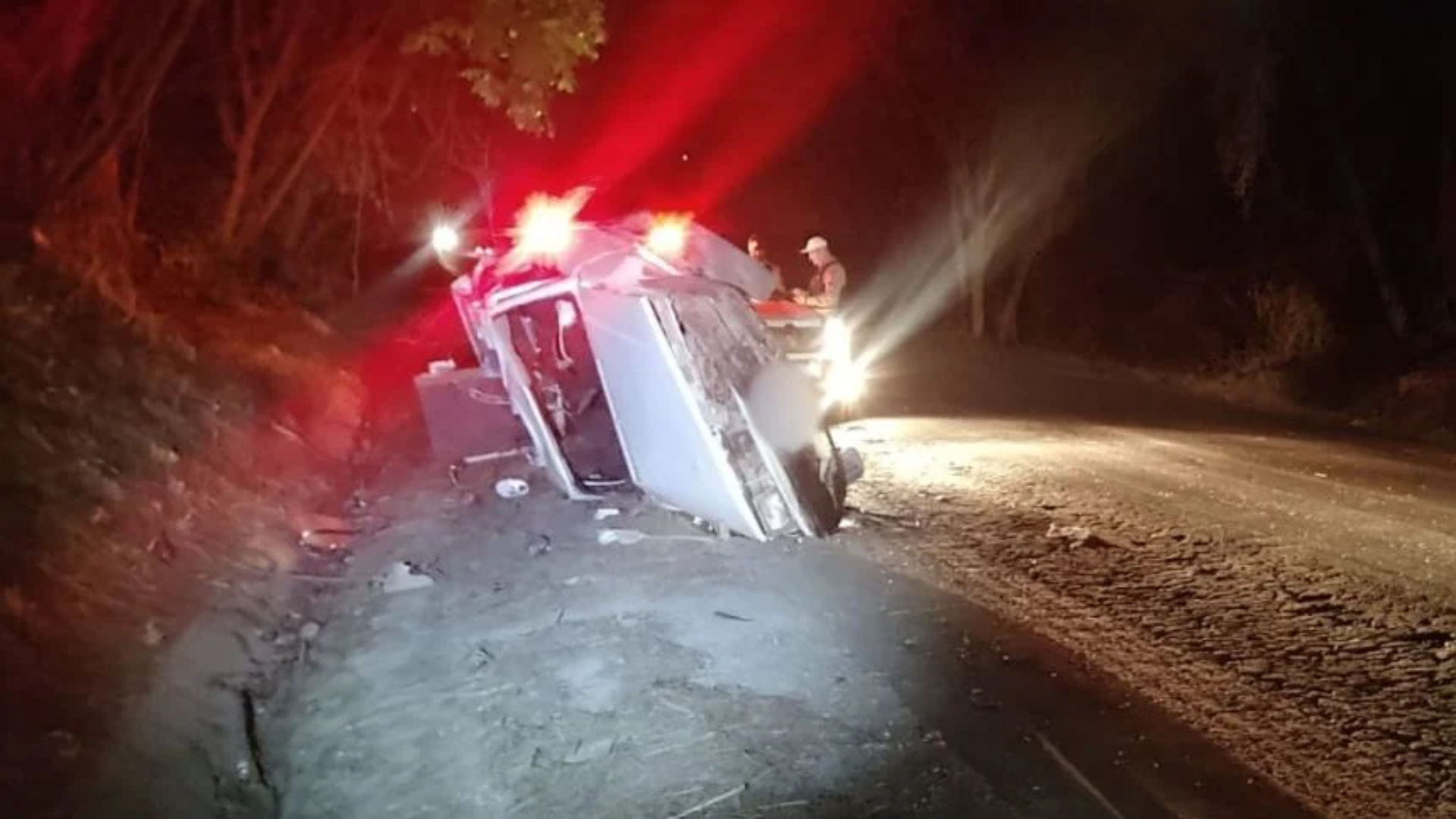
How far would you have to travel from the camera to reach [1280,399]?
18.0m

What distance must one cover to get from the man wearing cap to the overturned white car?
2.21 meters

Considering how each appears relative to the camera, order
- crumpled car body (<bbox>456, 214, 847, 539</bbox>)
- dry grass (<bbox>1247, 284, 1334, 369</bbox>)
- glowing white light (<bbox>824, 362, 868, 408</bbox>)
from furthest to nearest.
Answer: dry grass (<bbox>1247, 284, 1334, 369</bbox>) < glowing white light (<bbox>824, 362, 868, 408</bbox>) < crumpled car body (<bbox>456, 214, 847, 539</bbox>)

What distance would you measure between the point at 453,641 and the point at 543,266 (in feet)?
15.2

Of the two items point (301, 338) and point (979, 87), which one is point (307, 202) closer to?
point (301, 338)

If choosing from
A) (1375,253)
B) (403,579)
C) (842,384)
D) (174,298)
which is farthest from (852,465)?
(1375,253)

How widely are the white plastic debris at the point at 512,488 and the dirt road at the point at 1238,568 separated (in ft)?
9.50

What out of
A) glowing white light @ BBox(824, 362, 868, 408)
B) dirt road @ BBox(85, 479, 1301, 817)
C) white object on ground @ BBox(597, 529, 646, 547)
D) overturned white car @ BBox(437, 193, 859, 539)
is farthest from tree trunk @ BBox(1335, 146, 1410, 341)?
white object on ground @ BBox(597, 529, 646, 547)

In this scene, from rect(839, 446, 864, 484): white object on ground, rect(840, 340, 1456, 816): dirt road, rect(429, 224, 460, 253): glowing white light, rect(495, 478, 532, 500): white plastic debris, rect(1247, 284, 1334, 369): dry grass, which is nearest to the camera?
rect(840, 340, 1456, 816): dirt road

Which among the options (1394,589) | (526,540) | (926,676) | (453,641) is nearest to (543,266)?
(526,540)

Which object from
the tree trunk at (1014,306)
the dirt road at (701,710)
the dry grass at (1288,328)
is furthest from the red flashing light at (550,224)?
the tree trunk at (1014,306)

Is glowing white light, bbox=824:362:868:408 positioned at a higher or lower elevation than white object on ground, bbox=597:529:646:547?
higher

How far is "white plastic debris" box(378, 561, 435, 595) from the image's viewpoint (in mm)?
8625

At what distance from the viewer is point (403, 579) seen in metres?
8.78

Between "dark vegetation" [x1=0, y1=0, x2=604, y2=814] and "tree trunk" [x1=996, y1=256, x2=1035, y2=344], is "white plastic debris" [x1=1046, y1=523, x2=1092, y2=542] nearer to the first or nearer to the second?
"dark vegetation" [x1=0, y1=0, x2=604, y2=814]
